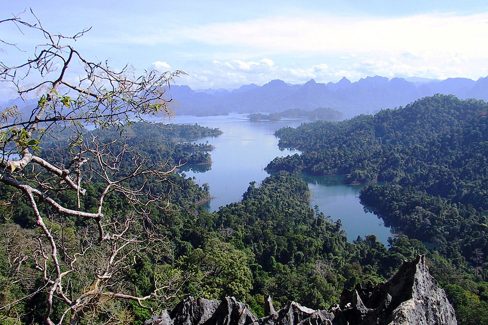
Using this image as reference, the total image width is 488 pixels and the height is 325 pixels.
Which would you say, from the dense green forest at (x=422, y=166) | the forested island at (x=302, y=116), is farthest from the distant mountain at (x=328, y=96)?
the dense green forest at (x=422, y=166)

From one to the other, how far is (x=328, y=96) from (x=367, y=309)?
17648 cm

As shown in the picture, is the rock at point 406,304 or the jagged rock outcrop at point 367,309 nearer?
the rock at point 406,304

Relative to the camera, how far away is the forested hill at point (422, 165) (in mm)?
22781

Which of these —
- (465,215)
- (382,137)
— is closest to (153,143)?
(382,137)

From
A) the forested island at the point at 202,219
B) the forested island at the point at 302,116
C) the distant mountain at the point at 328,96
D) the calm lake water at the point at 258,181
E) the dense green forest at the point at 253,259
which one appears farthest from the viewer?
the distant mountain at the point at 328,96

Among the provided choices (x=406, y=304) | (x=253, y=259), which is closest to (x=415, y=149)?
(x=253, y=259)

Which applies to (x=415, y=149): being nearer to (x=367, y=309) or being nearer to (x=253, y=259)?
(x=253, y=259)

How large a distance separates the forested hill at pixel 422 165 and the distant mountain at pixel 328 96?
100m

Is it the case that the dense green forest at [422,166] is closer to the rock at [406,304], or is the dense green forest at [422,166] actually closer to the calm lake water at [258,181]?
the calm lake water at [258,181]

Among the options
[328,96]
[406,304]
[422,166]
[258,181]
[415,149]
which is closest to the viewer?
[406,304]

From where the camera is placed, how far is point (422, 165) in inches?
1500

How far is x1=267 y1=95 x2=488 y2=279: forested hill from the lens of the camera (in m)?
22.8

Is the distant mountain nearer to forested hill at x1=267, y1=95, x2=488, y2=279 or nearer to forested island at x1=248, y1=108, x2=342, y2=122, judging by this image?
forested island at x1=248, y1=108, x2=342, y2=122

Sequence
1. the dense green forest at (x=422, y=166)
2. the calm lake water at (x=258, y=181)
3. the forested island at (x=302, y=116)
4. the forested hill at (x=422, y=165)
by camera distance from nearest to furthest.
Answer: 1. the dense green forest at (x=422, y=166)
2. the forested hill at (x=422, y=165)
3. the calm lake water at (x=258, y=181)
4. the forested island at (x=302, y=116)
